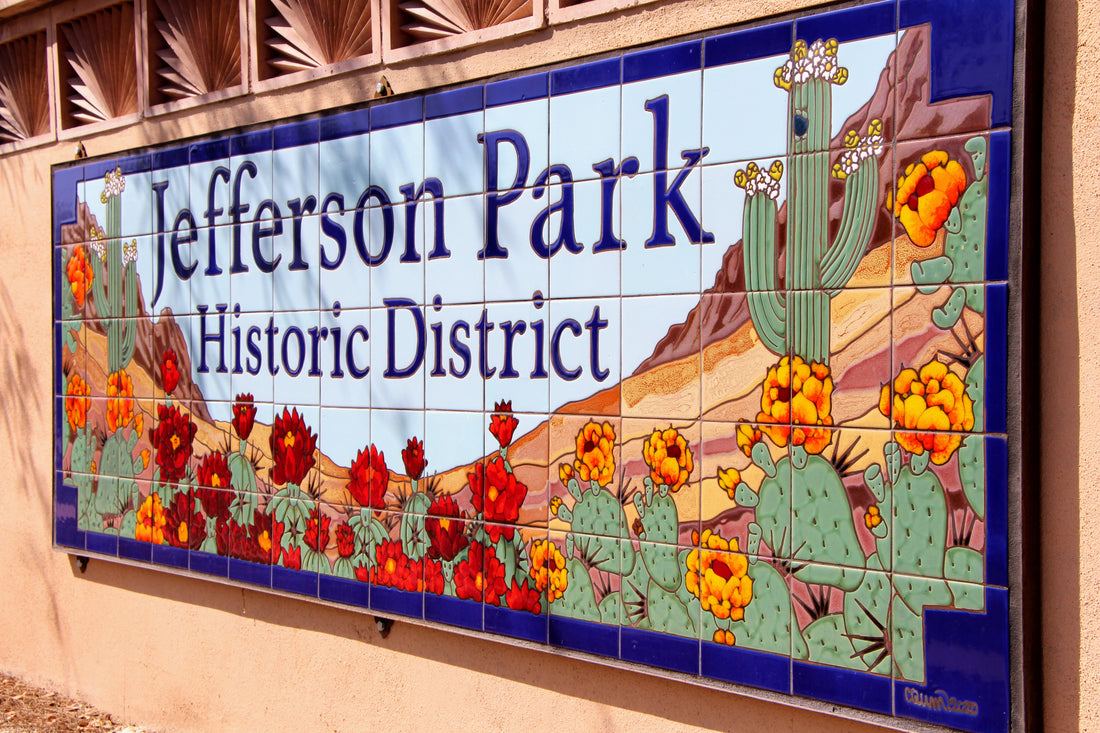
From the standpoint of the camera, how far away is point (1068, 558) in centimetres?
254

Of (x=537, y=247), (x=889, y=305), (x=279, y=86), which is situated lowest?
(x=889, y=305)

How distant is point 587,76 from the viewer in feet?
11.1

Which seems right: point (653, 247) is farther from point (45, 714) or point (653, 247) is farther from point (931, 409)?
point (45, 714)

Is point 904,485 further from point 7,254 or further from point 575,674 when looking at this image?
point 7,254

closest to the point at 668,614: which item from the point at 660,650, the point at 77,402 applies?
the point at 660,650

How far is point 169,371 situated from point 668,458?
2.79 metres

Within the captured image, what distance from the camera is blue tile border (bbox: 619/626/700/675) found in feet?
10.3

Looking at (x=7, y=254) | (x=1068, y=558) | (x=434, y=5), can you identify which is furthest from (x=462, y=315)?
(x=7, y=254)

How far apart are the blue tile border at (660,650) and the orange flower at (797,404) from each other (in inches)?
27.4

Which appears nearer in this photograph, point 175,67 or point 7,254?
point 175,67

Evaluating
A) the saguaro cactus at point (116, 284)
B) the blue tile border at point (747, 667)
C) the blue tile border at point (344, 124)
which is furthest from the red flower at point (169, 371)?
the blue tile border at point (747, 667)

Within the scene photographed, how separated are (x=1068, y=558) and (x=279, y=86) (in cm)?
349

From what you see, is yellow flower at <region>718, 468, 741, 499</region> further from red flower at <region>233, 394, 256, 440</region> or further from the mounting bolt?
red flower at <region>233, 394, 256, 440</region>

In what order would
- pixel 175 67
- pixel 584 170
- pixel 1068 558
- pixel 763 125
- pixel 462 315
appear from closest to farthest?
pixel 1068 558 < pixel 763 125 < pixel 584 170 < pixel 462 315 < pixel 175 67
